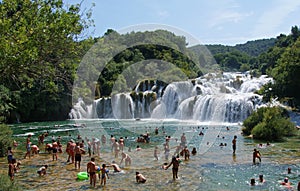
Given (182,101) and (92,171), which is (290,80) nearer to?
(182,101)

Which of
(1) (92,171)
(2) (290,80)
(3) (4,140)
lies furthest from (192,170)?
(2) (290,80)

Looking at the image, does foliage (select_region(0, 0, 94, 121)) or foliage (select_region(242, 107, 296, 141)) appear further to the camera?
foliage (select_region(242, 107, 296, 141))

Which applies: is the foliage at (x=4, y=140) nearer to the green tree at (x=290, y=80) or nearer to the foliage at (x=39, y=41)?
the foliage at (x=39, y=41)

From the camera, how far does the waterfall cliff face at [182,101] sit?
40188 millimetres

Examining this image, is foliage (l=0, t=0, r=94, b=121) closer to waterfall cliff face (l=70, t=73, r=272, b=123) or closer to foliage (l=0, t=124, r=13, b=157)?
foliage (l=0, t=124, r=13, b=157)

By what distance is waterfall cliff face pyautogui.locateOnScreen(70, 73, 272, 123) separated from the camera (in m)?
40.2

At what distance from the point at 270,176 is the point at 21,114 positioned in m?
46.6

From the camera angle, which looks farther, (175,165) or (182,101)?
(182,101)

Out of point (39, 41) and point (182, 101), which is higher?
point (39, 41)

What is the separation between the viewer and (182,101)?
49250 millimetres

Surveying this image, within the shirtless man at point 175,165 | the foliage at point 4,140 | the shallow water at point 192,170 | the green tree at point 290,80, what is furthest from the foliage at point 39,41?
the green tree at point 290,80

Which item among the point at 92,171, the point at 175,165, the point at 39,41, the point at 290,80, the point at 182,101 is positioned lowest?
the point at 92,171

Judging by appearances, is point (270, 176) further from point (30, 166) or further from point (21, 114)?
point (21, 114)

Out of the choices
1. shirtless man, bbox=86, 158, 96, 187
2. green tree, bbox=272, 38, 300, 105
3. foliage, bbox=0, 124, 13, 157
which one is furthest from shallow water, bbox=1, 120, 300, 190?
green tree, bbox=272, 38, 300, 105
